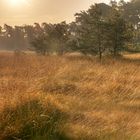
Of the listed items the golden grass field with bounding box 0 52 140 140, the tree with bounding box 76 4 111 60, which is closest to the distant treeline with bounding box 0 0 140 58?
the tree with bounding box 76 4 111 60

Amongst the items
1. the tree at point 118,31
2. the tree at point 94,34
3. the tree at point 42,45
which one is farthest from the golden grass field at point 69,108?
the tree at point 42,45

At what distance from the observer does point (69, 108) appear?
8.09 m

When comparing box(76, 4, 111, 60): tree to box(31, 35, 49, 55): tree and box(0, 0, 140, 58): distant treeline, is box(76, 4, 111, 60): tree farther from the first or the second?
box(31, 35, 49, 55): tree

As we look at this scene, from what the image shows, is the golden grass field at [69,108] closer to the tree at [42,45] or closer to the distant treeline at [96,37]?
the distant treeline at [96,37]

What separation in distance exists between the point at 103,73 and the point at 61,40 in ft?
109

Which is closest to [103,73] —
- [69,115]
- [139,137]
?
[69,115]

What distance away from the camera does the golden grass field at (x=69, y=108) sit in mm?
6520

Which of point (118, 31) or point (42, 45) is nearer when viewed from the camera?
point (118, 31)

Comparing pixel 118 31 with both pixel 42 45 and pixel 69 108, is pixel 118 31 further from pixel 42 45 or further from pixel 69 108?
pixel 69 108

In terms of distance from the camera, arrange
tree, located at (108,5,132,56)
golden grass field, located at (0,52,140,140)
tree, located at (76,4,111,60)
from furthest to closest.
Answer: tree, located at (76,4,111,60)
tree, located at (108,5,132,56)
golden grass field, located at (0,52,140,140)

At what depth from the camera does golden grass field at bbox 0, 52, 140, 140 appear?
6520 mm

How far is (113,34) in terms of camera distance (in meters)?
36.5

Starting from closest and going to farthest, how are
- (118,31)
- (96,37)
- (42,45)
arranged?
(118,31) → (96,37) → (42,45)

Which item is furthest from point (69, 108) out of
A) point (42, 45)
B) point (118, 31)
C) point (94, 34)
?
point (42, 45)
